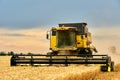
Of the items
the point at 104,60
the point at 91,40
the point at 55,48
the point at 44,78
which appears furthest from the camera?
the point at 91,40

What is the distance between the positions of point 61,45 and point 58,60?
6.00 m

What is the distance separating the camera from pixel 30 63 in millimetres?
26141

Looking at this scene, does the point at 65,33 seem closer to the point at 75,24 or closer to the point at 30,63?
the point at 75,24

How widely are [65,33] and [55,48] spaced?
1536 millimetres

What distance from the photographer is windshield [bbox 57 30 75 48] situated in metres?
32.0

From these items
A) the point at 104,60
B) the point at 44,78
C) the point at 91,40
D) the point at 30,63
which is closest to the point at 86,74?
the point at 44,78

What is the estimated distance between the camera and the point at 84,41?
32406 millimetres

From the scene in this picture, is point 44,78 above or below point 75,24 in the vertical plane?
below

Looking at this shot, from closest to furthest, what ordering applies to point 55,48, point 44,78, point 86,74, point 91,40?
point 44,78 < point 86,74 < point 55,48 < point 91,40

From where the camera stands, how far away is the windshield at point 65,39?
3195 centimetres

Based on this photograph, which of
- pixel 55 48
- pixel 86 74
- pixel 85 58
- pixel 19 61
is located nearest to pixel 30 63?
pixel 19 61

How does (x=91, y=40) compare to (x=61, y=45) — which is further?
(x=91, y=40)

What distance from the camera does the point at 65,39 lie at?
32.3 m

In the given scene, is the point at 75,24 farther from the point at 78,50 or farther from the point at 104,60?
the point at 104,60
